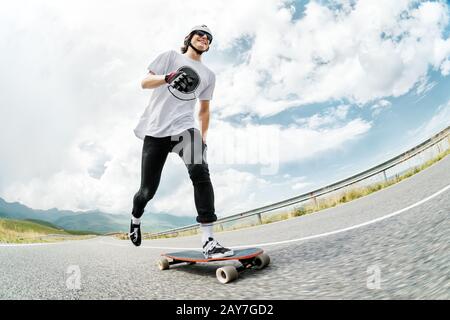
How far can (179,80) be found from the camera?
3066 millimetres

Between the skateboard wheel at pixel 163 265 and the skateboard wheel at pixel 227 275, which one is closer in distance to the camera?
the skateboard wheel at pixel 227 275

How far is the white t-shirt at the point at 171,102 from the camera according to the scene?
329 cm

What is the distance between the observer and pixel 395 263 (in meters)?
1.85

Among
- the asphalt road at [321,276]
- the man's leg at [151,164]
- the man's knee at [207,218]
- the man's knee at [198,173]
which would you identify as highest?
the man's leg at [151,164]

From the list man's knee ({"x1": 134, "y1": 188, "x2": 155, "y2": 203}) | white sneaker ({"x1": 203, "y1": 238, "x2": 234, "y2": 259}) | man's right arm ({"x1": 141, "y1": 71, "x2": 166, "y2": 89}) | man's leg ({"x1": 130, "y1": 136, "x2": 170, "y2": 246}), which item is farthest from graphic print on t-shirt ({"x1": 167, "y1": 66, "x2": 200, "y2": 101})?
white sneaker ({"x1": 203, "y1": 238, "x2": 234, "y2": 259})

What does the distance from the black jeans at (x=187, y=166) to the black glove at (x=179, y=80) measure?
0.47m

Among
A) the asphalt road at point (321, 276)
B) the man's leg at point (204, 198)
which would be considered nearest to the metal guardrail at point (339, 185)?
the asphalt road at point (321, 276)

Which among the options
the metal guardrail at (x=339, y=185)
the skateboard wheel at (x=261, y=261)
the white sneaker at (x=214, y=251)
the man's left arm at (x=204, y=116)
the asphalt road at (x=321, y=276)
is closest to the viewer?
the asphalt road at (x=321, y=276)

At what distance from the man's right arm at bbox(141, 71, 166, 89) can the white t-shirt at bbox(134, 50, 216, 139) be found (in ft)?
0.56

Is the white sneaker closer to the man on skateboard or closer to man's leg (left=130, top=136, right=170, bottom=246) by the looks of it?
the man on skateboard

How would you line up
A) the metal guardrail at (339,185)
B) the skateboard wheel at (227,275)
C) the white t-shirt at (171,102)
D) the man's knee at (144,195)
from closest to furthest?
the skateboard wheel at (227,275)
the white t-shirt at (171,102)
the man's knee at (144,195)
the metal guardrail at (339,185)

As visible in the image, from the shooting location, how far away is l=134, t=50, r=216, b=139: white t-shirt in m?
3.29

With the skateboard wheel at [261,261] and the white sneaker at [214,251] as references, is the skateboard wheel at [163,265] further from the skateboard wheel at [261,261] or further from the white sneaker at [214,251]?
the skateboard wheel at [261,261]
